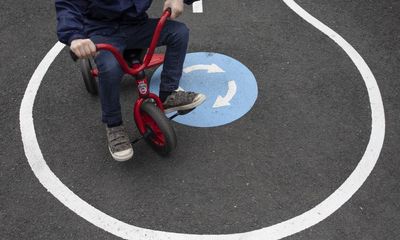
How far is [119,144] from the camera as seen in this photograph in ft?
10.0

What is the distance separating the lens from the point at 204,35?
4.14 metres

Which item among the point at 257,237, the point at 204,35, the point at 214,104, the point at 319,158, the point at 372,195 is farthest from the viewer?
the point at 204,35

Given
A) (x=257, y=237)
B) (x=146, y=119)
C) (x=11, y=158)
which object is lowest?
(x=257, y=237)

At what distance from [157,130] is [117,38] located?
2.17 feet

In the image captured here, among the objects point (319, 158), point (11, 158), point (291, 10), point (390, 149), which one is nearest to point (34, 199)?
point (11, 158)

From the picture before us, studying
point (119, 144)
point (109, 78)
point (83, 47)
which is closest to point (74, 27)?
point (83, 47)

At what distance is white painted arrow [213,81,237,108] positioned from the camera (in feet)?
11.6

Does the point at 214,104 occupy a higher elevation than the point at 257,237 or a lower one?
higher

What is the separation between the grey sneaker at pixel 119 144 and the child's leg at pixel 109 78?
0.33 ft

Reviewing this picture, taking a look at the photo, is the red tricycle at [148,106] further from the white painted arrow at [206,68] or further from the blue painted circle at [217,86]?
the white painted arrow at [206,68]

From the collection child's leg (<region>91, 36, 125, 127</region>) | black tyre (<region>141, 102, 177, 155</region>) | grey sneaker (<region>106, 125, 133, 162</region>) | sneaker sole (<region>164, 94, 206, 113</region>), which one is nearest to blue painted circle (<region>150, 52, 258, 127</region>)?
sneaker sole (<region>164, 94, 206, 113</region>)

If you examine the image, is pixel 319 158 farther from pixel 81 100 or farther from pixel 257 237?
pixel 81 100

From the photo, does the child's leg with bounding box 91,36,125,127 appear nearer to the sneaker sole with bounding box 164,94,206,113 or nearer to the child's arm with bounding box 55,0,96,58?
the child's arm with bounding box 55,0,96,58

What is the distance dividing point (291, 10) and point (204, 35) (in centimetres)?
95
